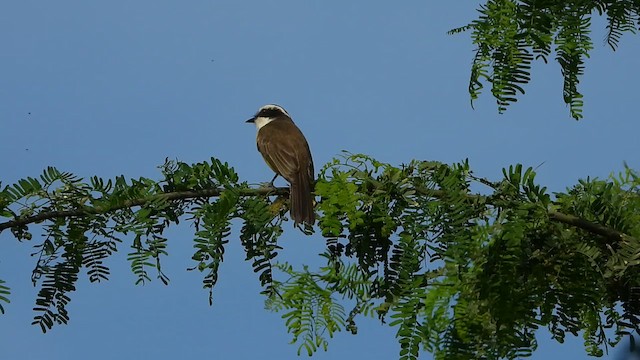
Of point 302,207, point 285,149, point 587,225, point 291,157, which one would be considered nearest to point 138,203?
point 302,207

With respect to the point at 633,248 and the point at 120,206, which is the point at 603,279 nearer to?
the point at 633,248

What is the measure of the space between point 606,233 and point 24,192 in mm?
2449

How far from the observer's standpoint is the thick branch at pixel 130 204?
4.08 m

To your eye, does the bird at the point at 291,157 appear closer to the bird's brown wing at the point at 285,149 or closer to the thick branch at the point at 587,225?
the bird's brown wing at the point at 285,149

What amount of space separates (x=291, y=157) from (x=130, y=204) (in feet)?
8.48

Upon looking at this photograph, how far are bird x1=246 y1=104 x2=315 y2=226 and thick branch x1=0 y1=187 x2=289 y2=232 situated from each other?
32cm

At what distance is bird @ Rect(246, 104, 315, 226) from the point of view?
185 inches

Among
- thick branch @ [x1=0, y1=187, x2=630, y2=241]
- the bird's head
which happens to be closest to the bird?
thick branch @ [x1=0, y1=187, x2=630, y2=241]

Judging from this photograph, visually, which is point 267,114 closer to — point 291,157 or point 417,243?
point 291,157

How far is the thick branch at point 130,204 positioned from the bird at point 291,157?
32cm

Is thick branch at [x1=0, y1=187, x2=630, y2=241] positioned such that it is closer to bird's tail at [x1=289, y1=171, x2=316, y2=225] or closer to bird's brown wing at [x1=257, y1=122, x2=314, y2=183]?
bird's tail at [x1=289, y1=171, x2=316, y2=225]

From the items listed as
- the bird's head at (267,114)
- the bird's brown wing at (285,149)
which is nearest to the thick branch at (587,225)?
→ the bird's brown wing at (285,149)

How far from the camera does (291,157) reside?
6.59 m

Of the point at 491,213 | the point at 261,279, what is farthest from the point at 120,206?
the point at 491,213
